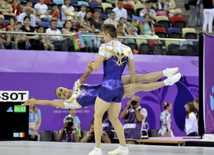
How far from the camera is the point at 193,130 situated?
8.58 m

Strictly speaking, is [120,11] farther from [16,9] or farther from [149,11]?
[16,9]

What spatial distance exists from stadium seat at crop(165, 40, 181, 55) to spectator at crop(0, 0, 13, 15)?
5438 mm

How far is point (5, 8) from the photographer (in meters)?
11.7

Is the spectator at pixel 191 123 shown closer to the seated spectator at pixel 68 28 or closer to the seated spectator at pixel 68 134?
the seated spectator at pixel 68 134

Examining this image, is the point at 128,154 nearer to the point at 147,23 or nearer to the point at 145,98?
the point at 145,98

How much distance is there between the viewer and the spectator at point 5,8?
38.2 ft

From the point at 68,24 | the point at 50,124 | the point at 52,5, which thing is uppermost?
the point at 52,5

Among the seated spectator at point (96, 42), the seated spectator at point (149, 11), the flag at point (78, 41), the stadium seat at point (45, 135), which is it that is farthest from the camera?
the seated spectator at point (149, 11)

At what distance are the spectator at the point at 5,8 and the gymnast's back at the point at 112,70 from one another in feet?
25.0

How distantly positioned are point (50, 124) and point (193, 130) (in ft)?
13.8

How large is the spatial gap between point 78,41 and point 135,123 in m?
3.65

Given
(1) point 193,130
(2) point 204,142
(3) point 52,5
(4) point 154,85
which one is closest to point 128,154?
(4) point 154,85

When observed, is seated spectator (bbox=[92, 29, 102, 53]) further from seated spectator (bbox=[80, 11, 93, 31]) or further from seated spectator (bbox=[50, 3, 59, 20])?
seated spectator (bbox=[50, 3, 59, 20])

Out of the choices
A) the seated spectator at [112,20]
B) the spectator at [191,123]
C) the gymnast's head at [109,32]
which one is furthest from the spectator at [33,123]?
the gymnast's head at [109,32]
